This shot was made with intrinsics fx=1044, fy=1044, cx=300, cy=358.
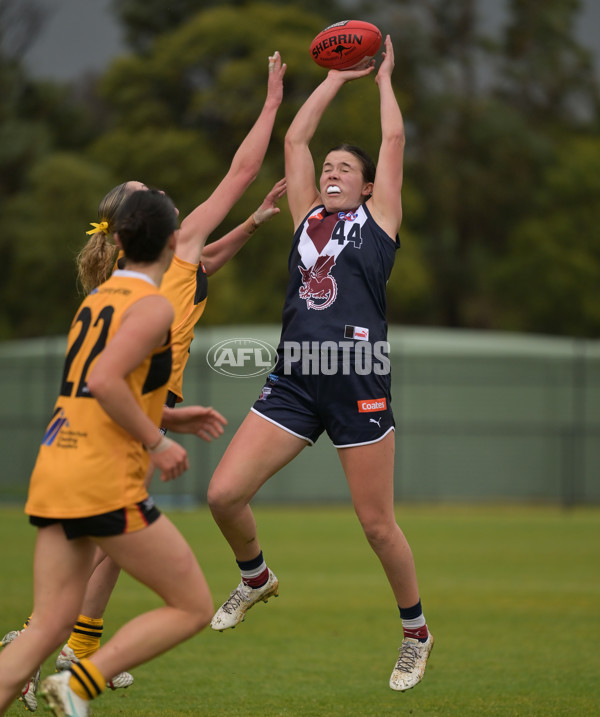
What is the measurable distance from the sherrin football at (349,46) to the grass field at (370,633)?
365 centimetres

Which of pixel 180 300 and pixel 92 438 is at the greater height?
pixel 180 300

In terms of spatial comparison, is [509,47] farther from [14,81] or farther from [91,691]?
[91,691]

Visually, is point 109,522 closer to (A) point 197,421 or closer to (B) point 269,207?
(A) point 197,421

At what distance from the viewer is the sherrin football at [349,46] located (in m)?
5.93

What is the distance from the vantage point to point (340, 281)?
17.8ft

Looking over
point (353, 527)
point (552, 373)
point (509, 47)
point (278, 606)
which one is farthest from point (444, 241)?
point (278, 606)

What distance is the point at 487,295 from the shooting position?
38.2 m

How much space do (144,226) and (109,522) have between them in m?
1.16

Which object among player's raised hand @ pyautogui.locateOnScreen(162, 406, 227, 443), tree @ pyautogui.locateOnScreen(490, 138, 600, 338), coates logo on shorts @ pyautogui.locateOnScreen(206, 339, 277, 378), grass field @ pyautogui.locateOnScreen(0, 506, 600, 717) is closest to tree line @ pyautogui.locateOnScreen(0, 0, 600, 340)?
tree @ pyautogui.locateOnScreen(490, 138, 600, 338)

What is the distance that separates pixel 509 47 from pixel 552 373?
18937mm

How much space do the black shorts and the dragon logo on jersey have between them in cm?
177

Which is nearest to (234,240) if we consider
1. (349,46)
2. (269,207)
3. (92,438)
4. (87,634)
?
(269,207)

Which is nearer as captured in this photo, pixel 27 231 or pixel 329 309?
pixel 329 309

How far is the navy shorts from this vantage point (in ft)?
17.6
